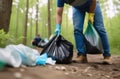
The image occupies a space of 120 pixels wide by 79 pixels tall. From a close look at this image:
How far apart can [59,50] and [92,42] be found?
913 millimetres

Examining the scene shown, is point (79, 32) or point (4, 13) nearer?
point (79, 32)

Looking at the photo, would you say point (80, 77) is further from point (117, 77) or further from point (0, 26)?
point (0, 26)

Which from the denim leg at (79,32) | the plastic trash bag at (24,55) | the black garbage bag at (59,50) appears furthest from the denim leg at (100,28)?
the plastic trash bag at (24,55)

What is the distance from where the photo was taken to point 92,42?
5383 mm

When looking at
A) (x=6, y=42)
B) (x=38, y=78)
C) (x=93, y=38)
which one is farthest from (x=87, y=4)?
(x=38, y=78)

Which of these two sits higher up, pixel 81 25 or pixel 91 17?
pixel 91 17

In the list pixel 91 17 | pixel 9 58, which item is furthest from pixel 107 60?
pixel 9 58

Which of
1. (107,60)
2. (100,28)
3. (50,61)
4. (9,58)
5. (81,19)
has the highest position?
(81,19)

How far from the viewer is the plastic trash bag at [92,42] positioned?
5.32 meters

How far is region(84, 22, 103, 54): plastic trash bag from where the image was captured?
17.5ft

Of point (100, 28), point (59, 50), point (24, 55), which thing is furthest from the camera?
point (100, 28)

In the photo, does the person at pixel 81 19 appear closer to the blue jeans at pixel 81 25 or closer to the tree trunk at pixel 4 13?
the blue jeans at pixel 81 25

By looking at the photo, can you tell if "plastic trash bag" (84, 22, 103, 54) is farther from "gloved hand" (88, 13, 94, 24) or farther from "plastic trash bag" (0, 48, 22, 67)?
"plastic trash bag" (0, 48, 22, 67)

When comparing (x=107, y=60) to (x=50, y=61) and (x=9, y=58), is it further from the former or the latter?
(x=9, y=58)
